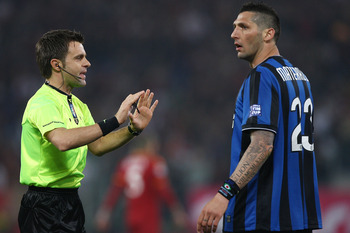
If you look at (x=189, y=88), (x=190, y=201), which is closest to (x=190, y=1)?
(x=189, y=88)

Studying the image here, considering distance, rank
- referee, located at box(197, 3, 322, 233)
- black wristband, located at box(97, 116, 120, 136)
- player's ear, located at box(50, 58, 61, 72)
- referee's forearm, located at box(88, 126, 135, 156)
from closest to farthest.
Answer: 1. referee, located at box(197, 3, 322, 233)
2. black wristband, located at box(97, 116, 120, 136)
3. player's ear, located at box(50, 58, 61, 72)
4. referee's forearm, located at box(88, 126, 135, 156)

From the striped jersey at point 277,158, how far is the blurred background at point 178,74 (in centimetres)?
635

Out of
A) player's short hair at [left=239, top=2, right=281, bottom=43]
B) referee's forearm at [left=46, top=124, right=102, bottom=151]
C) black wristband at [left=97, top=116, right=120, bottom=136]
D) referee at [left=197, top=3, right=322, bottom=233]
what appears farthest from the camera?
player's short hair at [left=239, top=2, right=281, bottom=43]

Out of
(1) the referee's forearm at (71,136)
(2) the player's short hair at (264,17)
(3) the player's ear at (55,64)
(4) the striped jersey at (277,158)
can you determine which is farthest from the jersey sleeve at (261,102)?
(3) the player's ear at (55,64)

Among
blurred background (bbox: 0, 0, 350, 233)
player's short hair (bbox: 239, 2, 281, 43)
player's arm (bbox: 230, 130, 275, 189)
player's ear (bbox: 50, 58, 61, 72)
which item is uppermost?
blurred background (bbox: 0, 0, 350, 233)

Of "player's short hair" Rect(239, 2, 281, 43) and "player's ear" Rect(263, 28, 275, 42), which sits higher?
"player's short hair" Rect(239, 2, 281, 43)

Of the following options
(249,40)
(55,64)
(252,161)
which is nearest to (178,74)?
(55,64)

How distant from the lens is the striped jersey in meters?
3.24

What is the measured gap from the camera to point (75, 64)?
3820 millimetres

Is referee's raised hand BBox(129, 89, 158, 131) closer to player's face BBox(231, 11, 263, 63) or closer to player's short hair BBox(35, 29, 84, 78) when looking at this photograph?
player's short hair BBox(35, 29, 84, 78)

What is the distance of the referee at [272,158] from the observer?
3.16 metres

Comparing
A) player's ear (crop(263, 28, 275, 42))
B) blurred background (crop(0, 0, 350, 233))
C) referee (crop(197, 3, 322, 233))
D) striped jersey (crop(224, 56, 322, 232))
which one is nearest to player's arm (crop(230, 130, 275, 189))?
referee (crop(197, 3, 322, 233))

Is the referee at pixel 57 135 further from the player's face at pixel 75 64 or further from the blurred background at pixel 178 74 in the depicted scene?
the blurred background at pixel 178 74

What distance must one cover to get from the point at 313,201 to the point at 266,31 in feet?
3.93
